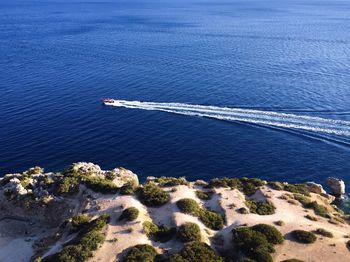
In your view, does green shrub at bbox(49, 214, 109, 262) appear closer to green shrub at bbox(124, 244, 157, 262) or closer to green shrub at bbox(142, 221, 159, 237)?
green shrub at bbox(124, 244, 157, 262)

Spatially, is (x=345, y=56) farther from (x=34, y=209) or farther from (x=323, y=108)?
(x=34, y=209)

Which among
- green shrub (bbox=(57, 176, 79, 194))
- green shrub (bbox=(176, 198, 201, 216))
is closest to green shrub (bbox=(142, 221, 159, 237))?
green shrub (bbox=(176, 198, 201, 216))

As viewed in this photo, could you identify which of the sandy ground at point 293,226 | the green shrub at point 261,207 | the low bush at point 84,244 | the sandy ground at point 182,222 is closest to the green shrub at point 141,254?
the sandy ground at point 182,222

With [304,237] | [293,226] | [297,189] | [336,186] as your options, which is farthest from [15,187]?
[336,186]

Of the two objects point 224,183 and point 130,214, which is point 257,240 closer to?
point 130,214

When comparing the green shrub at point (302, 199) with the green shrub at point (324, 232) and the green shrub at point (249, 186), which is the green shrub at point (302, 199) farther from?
the green shrub at point (324, 232)
